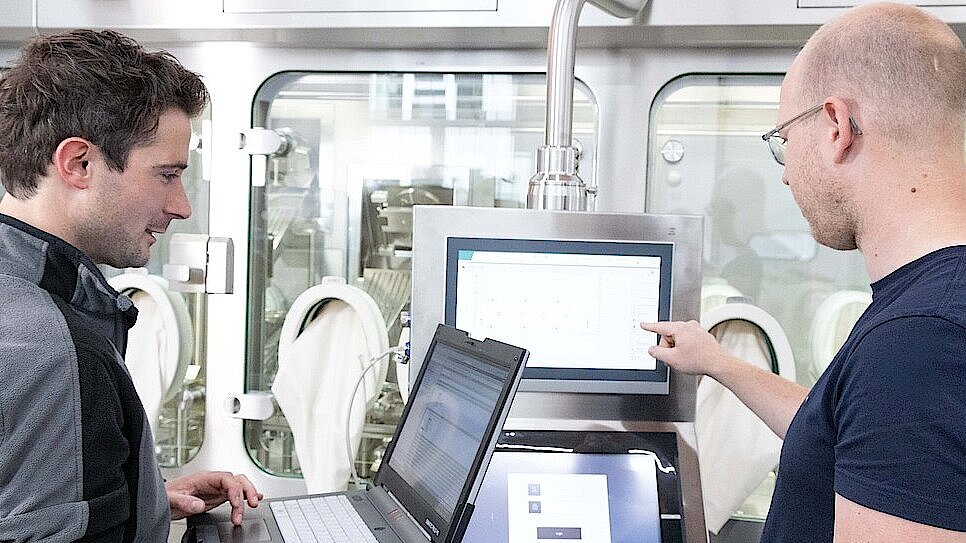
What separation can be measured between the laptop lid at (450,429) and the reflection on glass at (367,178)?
720 millimetres

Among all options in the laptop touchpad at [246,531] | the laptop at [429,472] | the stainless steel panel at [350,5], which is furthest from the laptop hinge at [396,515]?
the stainless steel panel at [350,5]

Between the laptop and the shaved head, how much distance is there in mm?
465

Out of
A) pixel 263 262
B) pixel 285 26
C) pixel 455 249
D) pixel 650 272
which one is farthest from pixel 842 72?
→ pixel 263 262

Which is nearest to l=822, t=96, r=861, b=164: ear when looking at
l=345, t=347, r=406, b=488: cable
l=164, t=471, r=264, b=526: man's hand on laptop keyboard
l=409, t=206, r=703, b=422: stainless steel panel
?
l=409, t=206, r=703, b=422: stainless steel panel

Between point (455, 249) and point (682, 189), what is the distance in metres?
0.63

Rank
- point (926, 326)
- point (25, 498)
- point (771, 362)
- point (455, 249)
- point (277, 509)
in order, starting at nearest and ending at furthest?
point (926, 326) < point (25, 498) < point (277, 509) < point (455, 249) < point (771, 362)

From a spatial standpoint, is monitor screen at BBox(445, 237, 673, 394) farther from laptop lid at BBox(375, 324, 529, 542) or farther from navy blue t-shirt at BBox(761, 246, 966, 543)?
navy blue t-shirt at BBox(761, 246, 966, 543)

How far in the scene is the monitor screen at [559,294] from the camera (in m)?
1.54

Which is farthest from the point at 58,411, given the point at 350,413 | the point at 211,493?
the point at 350,413

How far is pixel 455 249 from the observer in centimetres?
154

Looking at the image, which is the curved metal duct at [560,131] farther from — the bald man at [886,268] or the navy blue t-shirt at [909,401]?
the navy blue t-shirt at [909,401]

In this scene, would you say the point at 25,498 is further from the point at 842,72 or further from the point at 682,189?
the point at 682,189

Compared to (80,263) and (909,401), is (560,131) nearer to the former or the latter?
(80,263)

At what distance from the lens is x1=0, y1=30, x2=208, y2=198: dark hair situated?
1121 millimetres
